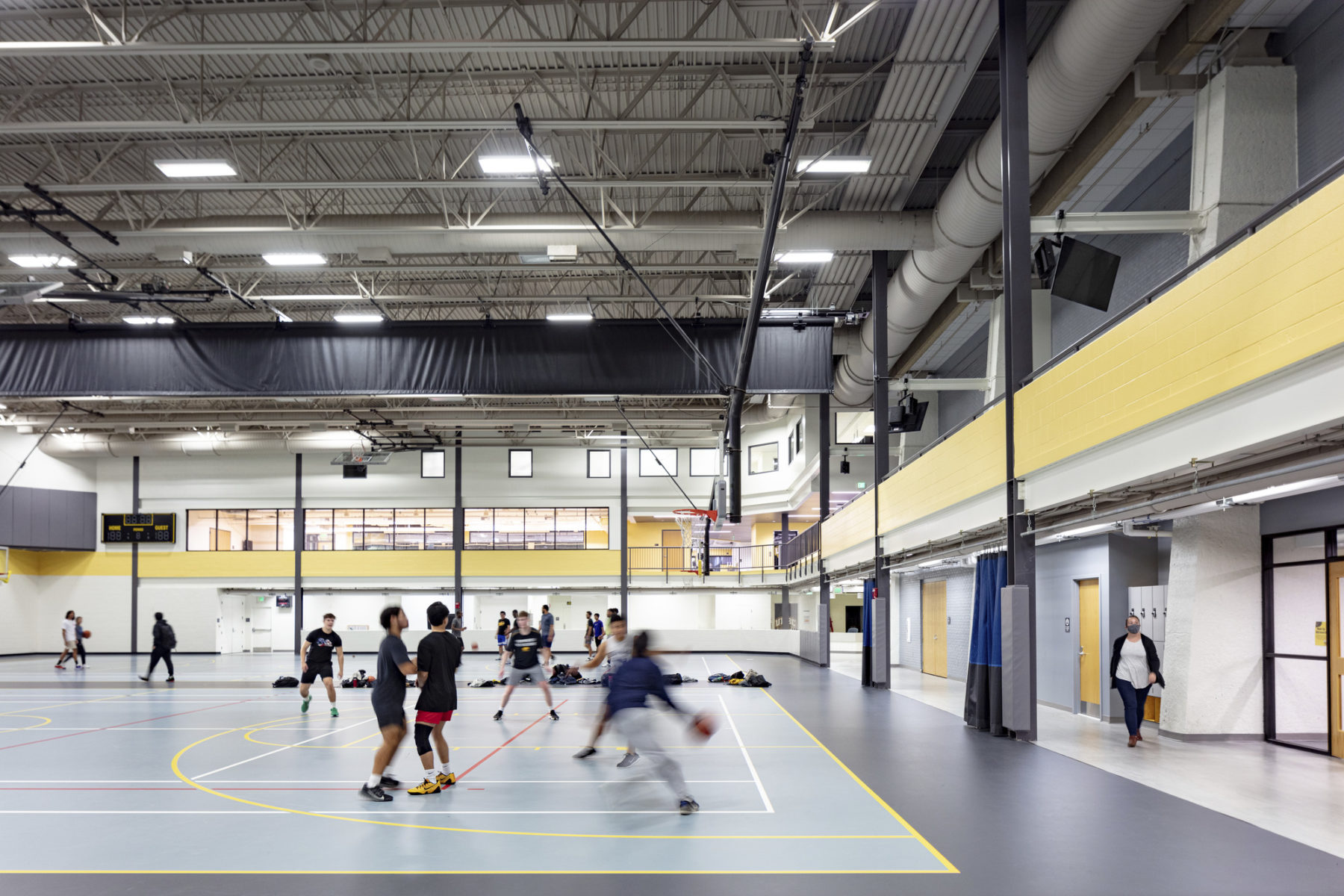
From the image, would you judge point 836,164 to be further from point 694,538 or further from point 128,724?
point 694,538

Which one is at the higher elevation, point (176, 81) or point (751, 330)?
point (176, 81)

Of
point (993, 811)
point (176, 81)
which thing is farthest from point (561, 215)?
point (993, 811)

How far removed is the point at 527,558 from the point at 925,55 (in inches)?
1401

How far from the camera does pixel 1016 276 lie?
44.6 ft

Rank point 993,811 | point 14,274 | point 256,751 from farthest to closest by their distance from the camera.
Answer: point 14,274 → point 256,751 → point 993,811

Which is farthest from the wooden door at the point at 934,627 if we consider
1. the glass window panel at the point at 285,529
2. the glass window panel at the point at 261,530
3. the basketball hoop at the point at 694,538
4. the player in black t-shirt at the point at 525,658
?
the glass window panel at the point at 261,530

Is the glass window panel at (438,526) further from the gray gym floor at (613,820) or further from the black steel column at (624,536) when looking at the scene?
the gray gym floor at (613,820)

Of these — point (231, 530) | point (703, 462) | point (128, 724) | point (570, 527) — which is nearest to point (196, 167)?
point (128, 724)

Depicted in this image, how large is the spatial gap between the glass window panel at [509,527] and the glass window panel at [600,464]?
13.1 ft

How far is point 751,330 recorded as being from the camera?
65.0 feet

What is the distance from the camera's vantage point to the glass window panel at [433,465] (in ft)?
155

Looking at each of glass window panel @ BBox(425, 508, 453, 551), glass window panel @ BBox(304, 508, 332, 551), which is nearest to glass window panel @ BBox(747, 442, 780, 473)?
glass window panel @ BBox(425, 508, 453, 551)

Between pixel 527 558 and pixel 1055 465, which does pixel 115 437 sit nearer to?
pixel 527 558

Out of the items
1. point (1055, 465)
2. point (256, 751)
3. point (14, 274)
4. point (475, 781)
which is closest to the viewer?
point (475, 781)
